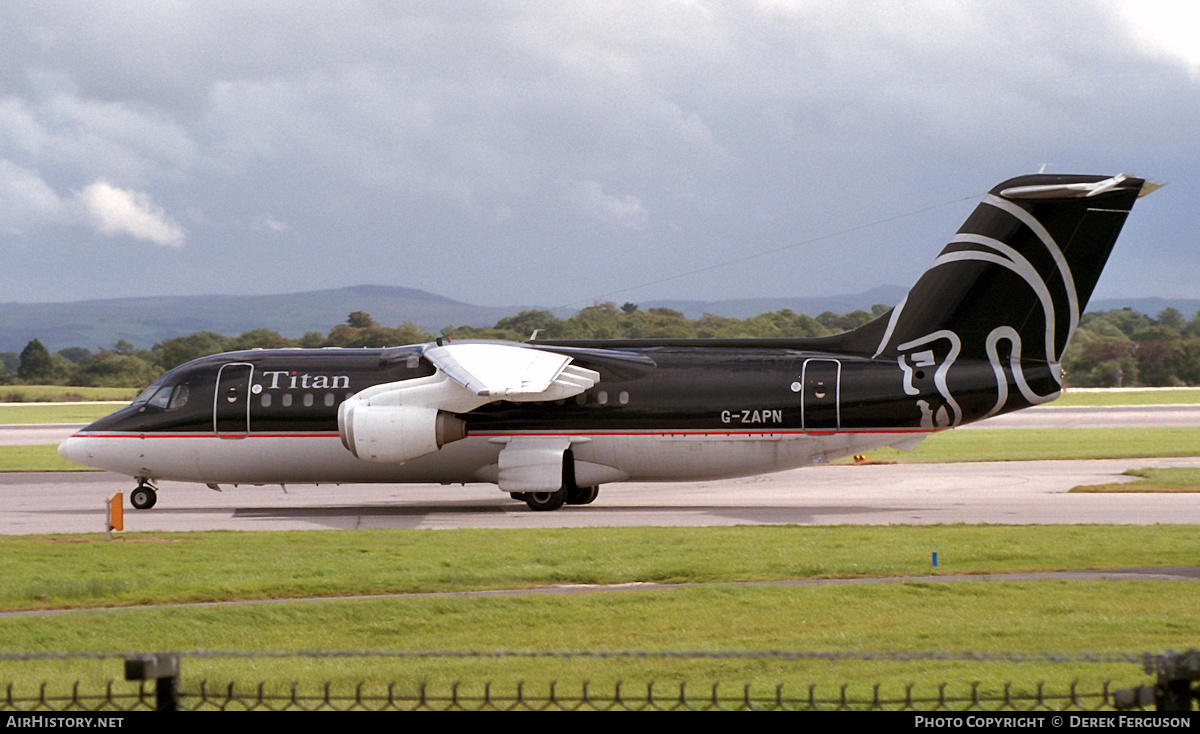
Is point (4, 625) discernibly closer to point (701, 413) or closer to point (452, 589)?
point (452, 589)

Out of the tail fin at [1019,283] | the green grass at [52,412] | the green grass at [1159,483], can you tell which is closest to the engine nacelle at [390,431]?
the tail fin at [1019,283]

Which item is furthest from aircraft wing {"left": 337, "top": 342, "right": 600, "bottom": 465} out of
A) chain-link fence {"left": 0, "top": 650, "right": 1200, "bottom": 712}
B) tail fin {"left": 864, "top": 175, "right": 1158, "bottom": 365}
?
chain-link fence {"left": 0, "top": 650, "right": 1200, "bottom": 712}

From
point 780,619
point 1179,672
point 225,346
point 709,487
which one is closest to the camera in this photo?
point 1179,672

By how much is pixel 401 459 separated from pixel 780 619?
14118 mm

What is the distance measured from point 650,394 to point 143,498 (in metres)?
12.3

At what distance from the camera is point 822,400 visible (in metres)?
26.6

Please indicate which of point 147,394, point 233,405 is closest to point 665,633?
point 233,405

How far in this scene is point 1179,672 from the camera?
5.91 metres

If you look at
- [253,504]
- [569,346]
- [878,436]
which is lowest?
[253,504]

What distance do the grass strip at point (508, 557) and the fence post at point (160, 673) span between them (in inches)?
411

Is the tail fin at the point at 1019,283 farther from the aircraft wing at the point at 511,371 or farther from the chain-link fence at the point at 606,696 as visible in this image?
the chain-link fence at the point at 606,696

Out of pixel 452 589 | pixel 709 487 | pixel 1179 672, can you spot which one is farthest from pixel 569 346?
pixel 1179 672

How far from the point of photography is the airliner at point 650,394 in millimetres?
26047

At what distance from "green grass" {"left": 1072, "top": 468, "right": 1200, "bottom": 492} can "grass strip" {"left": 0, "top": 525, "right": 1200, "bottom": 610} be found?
853 cm
